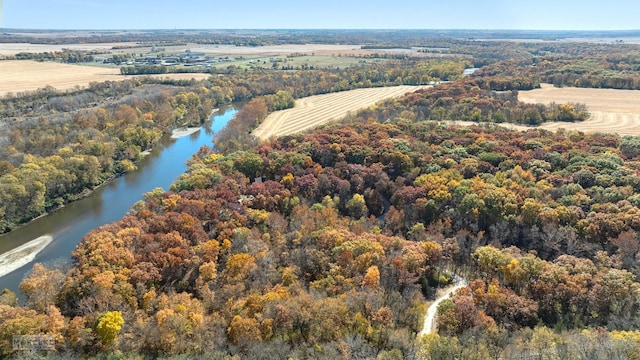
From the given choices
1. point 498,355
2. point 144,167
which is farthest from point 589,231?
point 144,167

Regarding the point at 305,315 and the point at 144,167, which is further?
the point at 144,167

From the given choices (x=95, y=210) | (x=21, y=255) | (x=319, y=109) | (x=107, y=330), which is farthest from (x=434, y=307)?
(x=319, y=109)

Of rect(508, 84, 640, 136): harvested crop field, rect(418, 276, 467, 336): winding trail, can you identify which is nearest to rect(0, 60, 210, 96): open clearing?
rect(508, 84, 640, 136): harvested crop field

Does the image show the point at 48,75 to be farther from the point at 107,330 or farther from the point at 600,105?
the point at 600,105

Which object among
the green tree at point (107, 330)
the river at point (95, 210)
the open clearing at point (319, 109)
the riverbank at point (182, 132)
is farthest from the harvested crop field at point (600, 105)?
the green tree at point (107, 330)

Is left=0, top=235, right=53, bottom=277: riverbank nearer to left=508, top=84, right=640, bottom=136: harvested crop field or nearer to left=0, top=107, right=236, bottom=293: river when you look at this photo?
left=0, top=107, right=236, bottom=293: river

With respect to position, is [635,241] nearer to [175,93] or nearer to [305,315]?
[305,315]

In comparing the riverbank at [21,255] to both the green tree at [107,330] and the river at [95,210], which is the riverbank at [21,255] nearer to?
the river at [95,210]
